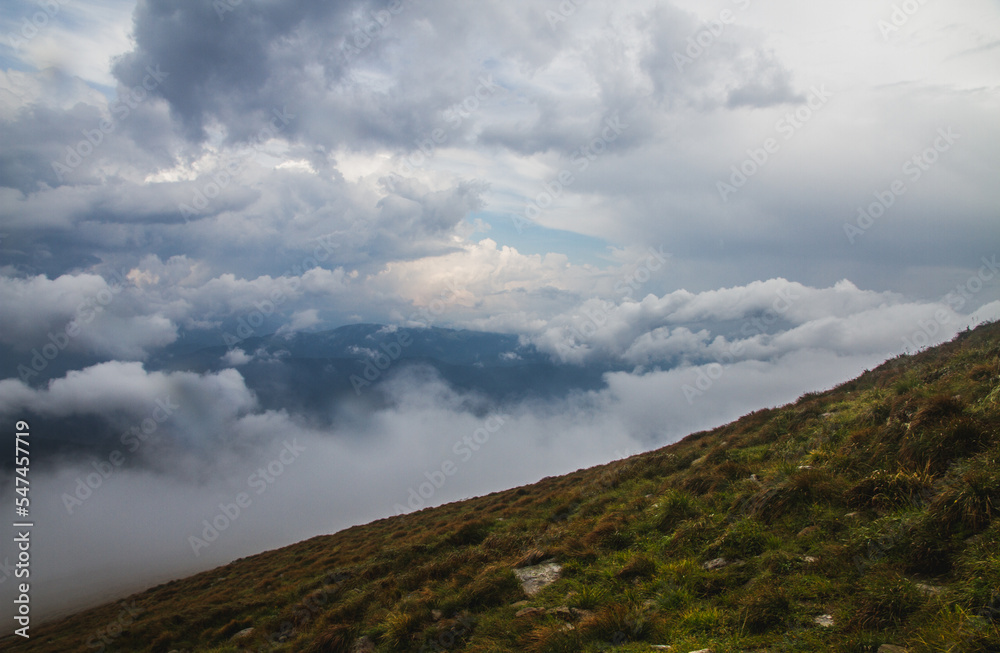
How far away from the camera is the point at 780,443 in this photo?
580 inches

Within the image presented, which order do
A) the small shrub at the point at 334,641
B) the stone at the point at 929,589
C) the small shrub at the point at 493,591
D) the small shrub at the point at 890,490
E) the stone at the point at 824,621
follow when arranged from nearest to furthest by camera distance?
1. the stone at the point at 929,589
2. the stone at the point at 824,621
3. the small shrub at the point at 890,490
4. the small shrub at the point at 493,591
5. the small shrub at the point at 334,641

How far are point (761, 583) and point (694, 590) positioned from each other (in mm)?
1195

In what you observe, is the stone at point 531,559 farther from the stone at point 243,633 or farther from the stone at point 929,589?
the stone at point 243,633

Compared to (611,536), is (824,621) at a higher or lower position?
lower

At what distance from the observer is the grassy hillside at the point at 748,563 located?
5809mm

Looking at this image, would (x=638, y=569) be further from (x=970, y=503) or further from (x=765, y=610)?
(x=970, y=503)

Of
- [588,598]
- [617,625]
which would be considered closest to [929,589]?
[617,625]

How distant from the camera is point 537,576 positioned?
10.5 metres

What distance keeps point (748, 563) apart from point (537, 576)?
16.3ft

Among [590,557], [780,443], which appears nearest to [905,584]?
[590,557]

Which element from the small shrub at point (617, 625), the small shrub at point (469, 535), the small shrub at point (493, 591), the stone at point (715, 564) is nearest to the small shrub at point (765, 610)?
the small shrub at point (617, 625)

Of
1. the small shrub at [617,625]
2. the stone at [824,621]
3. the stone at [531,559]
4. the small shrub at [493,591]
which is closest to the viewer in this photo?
the stone at [824,621]

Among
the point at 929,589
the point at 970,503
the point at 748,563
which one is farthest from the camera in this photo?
the point at 748,563

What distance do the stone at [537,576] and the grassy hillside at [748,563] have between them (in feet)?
0.77
